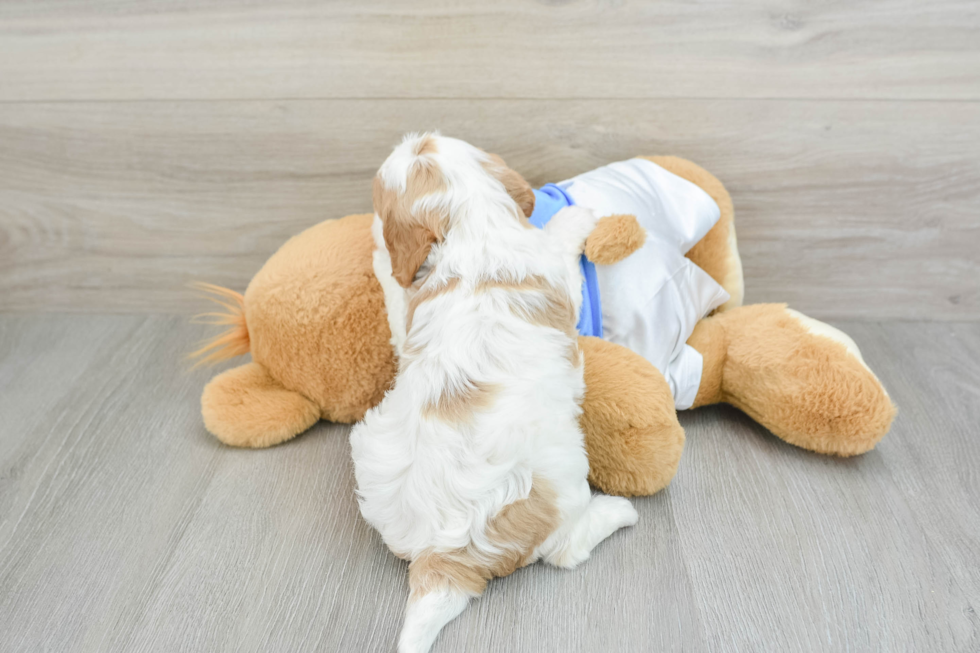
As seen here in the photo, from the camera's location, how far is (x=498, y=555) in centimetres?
85

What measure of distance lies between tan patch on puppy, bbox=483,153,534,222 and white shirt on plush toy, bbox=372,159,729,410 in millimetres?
102

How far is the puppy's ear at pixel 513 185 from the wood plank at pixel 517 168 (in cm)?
38

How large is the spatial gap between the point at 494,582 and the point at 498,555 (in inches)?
3.3

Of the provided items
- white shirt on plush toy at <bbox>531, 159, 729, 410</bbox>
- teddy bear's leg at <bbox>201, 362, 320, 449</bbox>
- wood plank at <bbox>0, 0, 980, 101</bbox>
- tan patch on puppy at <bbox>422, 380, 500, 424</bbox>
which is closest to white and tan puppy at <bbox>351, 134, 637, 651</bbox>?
tan patch on puppy at <bbox>422, 380, 500, 424</bbox>

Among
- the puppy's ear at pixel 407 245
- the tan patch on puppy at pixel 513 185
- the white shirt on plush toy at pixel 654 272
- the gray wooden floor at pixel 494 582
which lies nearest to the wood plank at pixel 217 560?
the gray wooden floor at pixel 494 582

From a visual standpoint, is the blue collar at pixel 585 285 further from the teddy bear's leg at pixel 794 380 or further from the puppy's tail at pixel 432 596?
the puppy's tail at pixel 432 596

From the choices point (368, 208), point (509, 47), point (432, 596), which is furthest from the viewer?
point (368, 208)

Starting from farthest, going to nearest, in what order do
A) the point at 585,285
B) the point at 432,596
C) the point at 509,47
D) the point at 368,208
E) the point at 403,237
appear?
the point at 368,208, the point at 509,47, the point at 585,285, the point at 403,237, the point at 432,596

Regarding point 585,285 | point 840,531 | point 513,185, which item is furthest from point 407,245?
point 840,531

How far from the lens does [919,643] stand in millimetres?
821

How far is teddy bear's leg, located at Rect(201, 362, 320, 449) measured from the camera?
1.14 meters

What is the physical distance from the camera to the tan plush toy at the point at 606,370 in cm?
100

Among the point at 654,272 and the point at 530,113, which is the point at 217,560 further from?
the point at 530,113

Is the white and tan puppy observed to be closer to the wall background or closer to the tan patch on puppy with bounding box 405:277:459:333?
the tan patch on puppy with bounding box 405:277:459:333
